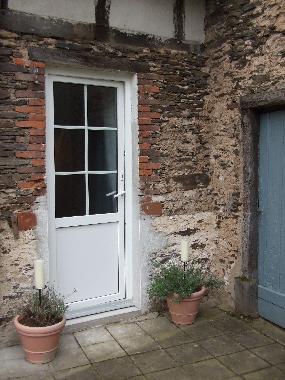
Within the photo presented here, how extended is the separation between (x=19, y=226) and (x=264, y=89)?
2547 mm

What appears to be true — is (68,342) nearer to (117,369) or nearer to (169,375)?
(117,369)

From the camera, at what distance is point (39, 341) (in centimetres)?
323

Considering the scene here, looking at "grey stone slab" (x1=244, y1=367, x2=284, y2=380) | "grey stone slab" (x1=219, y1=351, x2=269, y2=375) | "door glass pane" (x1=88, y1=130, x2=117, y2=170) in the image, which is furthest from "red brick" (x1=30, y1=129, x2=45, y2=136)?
"grey stone slab" (x1=244, y1=367, x2=284, y2=380)

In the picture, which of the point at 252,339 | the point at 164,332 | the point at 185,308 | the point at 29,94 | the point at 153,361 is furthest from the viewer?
the point at 185,308

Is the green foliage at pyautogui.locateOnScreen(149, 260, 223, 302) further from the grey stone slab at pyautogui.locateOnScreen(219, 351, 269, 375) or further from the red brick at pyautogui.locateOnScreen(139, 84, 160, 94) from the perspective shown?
the red brick at pyautogui.locateOnScreen(139, 84, 160, 94)

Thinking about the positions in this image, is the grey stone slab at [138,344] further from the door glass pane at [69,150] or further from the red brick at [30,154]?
the red brick at [30,154]

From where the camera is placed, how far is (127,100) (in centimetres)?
412

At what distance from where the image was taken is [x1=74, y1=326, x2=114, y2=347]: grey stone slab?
365 cm

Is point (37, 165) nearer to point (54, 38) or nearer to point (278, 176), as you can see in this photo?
point (54, 38)

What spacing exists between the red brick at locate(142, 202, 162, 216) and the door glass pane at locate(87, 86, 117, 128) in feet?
2.88

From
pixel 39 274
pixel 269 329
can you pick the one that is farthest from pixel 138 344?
pixel 269 329

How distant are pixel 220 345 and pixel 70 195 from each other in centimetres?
195

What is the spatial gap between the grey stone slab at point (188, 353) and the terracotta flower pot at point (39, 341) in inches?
38.2

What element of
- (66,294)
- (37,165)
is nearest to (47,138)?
(37,165)
